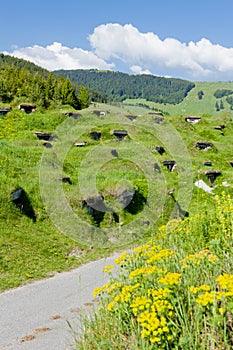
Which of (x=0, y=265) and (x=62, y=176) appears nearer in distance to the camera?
(x=0, y=265)

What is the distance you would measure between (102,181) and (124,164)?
5227 millimetres

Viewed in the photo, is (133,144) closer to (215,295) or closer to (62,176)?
(62,176)

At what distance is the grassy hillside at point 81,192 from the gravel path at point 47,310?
3.52 feet

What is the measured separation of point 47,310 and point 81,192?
421 inches

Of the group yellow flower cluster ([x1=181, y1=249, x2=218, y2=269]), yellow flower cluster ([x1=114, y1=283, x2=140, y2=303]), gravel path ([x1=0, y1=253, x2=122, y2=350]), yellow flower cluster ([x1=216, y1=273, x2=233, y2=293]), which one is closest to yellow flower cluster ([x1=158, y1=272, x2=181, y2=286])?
yellow flower cluster ([x1=114, y1=283, x2=140, y2=303])

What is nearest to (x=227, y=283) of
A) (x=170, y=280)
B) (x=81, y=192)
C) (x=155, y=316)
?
(x=170, y=280)

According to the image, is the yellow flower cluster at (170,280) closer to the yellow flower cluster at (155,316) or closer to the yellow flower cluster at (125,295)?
the yellow flower cluster at (155,316)

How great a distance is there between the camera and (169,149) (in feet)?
124

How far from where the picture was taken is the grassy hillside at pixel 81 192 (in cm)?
1555

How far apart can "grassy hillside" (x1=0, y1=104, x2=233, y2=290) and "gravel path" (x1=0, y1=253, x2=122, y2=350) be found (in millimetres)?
1072

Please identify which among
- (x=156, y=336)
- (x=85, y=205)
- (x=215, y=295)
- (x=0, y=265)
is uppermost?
(x=215, y=295)

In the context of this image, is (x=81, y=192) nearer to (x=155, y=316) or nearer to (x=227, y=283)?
(x=155, y=316)

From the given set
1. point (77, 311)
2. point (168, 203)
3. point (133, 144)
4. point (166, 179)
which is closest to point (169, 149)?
point (133, 144)

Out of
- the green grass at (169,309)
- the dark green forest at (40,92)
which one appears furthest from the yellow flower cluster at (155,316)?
the dark green forest at (40,92)
